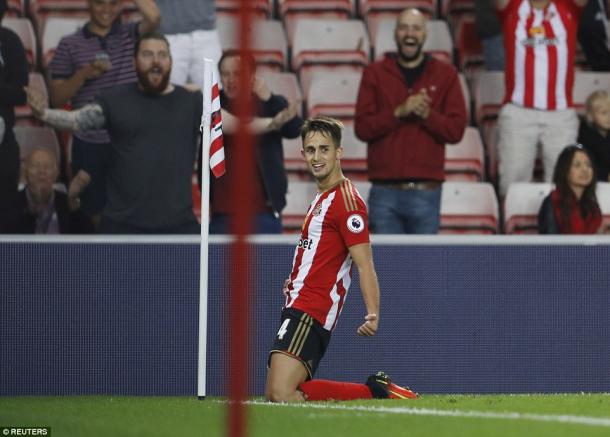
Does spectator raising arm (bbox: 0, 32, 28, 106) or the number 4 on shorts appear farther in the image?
spectator raising arm (bbox: 0, 32, 28, 106)

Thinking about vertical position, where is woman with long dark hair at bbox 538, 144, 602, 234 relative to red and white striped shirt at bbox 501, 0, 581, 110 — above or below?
below

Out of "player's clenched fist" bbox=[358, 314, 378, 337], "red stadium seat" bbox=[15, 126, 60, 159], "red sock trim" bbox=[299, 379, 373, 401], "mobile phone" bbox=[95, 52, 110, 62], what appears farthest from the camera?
"red stadium seat" bbox=[15, 126, 60, 159]

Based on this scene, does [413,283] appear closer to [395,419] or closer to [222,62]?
[222,62]

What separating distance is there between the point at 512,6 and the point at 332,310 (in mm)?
4757

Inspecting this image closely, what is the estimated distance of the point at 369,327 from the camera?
738 cm

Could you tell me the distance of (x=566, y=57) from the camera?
11.9 meters

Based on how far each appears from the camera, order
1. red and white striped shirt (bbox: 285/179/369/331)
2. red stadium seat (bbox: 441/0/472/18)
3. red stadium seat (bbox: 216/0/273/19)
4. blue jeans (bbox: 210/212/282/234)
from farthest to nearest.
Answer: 1. red stadium seat (bbox: 441/0/472/18)
2. red stadium seat (bbox: 216/0/273/19)
3. blue jeans (bbox: 210/212/282/234)
4. red and white striped shirt (bbox: 285/179/369/331)

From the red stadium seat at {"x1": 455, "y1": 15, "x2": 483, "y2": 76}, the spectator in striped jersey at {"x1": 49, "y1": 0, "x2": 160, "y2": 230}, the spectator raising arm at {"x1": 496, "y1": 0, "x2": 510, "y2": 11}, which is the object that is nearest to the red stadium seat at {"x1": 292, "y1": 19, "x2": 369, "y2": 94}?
the red stadium seat at {"x1": 455, "y1": 15, "x2": 483, "y2": 76}

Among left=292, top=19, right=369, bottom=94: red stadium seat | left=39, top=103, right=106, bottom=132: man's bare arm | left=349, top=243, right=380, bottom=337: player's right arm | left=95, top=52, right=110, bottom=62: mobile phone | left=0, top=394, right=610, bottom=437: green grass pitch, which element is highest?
left=292, top=19, right=369, bottom=94: red stadium seat

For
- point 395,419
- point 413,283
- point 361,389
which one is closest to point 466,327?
point 413,283

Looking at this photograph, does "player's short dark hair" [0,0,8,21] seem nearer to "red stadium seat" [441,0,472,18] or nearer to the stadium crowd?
the stadium crowd

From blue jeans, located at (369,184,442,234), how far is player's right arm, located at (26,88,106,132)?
208 cm

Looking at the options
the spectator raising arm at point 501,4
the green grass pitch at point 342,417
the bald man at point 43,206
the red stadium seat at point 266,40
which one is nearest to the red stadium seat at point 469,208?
the spectator raising arm at point 501,4

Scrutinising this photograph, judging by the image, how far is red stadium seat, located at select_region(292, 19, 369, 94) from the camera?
1288 centimetres
